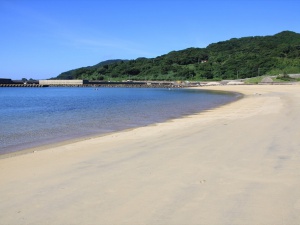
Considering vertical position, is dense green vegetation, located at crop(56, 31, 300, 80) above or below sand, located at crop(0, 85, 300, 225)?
above

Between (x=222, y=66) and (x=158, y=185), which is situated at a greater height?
(x=222, y=66)

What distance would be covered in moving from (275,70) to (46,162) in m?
104

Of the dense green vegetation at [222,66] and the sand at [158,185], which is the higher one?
the dense green vegetation at [222,66]

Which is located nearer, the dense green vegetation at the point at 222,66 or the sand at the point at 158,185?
the sand at the point at 158,185

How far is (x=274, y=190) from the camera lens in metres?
4.41

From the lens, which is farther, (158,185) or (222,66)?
(222,66)

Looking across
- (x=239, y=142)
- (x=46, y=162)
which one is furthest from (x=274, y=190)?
(x=46, y=162)

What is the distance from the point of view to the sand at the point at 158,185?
3666 millimetres

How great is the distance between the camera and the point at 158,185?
4750 millimetres

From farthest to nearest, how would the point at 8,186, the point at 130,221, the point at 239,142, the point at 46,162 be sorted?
the point at 239,142 → the point at 46,162 → the point at 8,186 → the point at 130,221

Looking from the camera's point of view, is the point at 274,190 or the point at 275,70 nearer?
the point at 274,190

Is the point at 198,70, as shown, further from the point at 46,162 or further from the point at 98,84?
the point at 46,162

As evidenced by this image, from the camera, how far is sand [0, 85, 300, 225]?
3666 millimetres

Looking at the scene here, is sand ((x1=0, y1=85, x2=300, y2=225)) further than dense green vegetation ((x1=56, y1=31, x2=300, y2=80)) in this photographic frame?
No
